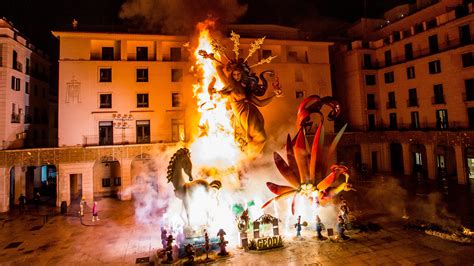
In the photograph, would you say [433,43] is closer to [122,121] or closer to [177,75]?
[177,75]

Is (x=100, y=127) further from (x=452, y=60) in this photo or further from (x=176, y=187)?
(x=452, y=60)

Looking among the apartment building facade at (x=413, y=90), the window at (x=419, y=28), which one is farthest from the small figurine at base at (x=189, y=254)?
the window at (x=419, y=28)

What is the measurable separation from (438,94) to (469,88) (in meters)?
3.24

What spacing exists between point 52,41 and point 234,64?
112 ft

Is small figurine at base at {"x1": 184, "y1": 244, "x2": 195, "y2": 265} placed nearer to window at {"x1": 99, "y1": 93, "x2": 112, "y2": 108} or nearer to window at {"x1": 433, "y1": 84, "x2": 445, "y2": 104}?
window at {"x1": 99, "y1": 93, "x2": 112, "y2": 108}

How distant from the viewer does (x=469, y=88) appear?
29.7 m

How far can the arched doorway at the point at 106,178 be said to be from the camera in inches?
1284

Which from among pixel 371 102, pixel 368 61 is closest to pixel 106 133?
pixel 371 102

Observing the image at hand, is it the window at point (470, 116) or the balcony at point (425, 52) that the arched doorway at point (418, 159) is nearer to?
the window at point (470, 116)

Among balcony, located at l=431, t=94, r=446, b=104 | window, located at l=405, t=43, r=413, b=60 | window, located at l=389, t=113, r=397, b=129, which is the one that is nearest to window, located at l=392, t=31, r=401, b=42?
window, located at l=405, t=43, r=413, b=60

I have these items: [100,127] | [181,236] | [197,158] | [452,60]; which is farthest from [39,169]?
[452,60]

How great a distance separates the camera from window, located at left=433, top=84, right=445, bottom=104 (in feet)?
106

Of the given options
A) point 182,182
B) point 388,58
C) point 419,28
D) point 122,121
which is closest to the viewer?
point 182,182

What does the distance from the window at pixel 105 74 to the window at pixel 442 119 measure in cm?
3830
